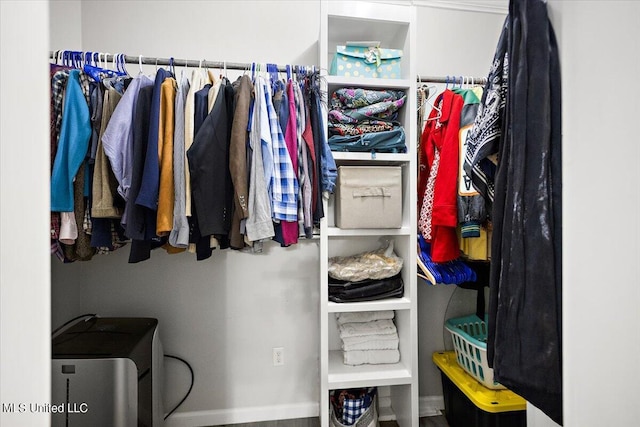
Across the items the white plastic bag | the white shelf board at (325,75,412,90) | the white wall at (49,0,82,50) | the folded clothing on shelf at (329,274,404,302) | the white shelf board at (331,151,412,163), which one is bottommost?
the folded clothing on shelf at (329,274,404,302)

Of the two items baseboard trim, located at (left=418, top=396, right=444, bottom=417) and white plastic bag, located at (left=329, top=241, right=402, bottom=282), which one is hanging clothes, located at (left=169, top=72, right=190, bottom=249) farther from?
baseboard trim, located at (left=418, top=396, right=444, bottom=417)

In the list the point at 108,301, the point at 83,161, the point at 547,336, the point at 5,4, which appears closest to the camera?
the point at 5,4

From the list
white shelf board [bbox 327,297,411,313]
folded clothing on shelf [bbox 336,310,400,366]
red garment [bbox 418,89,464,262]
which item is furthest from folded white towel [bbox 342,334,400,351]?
red garment [bbox 418,89,464,262]

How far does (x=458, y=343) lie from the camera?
156 cm

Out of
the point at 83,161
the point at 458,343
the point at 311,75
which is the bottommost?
the point at 458,343

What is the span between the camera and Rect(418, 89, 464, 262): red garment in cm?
130

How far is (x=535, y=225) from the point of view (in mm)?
542

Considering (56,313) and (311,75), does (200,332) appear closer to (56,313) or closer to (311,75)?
(56,313)

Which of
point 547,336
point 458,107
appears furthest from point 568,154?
point 458,107

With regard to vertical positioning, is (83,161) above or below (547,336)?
above

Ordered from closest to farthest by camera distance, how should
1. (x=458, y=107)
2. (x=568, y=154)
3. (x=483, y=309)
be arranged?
(x=568, y=154) → (x=458, y=107) → (x=483, y=309)

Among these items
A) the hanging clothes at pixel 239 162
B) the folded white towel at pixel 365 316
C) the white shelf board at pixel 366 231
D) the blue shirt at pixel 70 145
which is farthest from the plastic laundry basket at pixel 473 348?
the blue shirt at pixel 70 145

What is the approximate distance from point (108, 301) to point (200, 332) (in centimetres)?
49

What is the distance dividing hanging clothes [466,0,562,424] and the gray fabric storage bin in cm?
83
